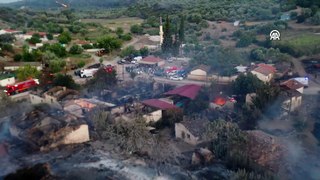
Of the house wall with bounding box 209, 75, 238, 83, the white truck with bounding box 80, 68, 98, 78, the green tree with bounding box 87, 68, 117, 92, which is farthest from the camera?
the white truck with bounding box 80, 68, 98, 78

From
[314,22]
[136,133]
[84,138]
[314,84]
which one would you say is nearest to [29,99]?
[84,138]

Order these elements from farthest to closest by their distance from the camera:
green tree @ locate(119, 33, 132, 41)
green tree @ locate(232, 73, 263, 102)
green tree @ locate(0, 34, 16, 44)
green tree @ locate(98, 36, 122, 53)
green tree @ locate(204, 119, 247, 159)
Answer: green tree @ locate(119, 33, 132, 41)
green tree @ locate(0, 34, 16, 44)
green tree @ locate(98, 36, 122, 53)
green tree @ locate(232, 73, 263, 102)
green tree @ locate(204, 119, 247, 159)

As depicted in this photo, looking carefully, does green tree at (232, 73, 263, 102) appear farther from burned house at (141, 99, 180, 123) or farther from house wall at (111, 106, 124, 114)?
house wall at (111, 106, 124, 114)

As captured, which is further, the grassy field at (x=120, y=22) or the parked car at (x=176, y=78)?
the grassy field at (x=120, y=22)

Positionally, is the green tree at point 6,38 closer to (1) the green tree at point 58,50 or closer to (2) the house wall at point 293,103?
(1) the green tree at point 58,50

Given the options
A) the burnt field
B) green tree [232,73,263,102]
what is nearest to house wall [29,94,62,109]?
green tree [232,73,263,102]

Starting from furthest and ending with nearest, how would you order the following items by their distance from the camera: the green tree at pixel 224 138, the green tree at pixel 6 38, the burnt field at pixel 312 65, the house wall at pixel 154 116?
the green tree at pixel 6 38 → the burnt field at pixel 312 65 → the house wall at pixel 154 116 → the green tree at pixel 224 138

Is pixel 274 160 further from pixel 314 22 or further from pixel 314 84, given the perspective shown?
pixel 314 22

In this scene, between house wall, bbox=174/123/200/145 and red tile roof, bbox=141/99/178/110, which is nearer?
house wall, bbox=174/123/200/145

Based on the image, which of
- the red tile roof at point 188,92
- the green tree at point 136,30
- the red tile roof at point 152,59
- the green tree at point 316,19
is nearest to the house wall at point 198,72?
the red tile roof at point 188,92
